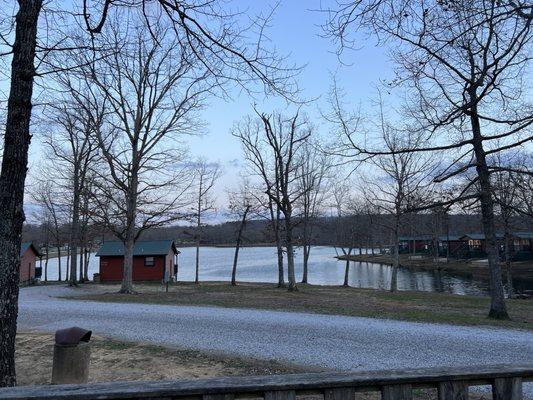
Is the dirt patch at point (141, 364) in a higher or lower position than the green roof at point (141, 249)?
lower

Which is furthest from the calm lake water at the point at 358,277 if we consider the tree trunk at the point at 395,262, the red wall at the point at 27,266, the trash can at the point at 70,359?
the trash can at the point at 70,359

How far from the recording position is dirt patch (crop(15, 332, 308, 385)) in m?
7.15

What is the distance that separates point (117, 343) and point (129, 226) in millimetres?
15766

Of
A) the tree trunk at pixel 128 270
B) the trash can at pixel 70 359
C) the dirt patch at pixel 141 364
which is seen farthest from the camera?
the tree trunk at pixel 128 270

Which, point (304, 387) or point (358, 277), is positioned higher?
point (304, 387)

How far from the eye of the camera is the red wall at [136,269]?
4147cm

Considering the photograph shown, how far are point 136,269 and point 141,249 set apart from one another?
1828mm

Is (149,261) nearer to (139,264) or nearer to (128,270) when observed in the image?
(139,264)

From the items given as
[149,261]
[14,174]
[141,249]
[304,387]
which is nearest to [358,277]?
[149,261]

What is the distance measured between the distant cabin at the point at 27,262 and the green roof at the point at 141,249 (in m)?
6.48

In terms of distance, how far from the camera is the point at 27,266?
1699 inches

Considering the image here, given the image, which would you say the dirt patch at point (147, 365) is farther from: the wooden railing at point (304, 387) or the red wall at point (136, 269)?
the red wall at point (136, 269)

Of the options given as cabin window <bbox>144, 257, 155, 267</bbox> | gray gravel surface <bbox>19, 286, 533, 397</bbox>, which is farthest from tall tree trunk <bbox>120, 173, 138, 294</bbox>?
cabin window <bbox>144, 257, 155, 267</bbox>

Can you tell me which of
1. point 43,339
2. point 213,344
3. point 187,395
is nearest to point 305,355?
point 213,344
